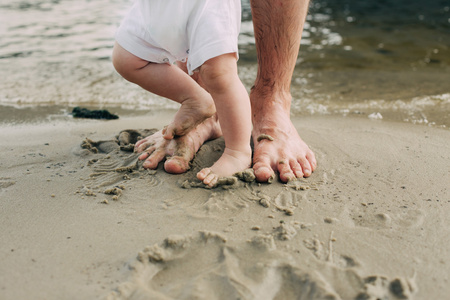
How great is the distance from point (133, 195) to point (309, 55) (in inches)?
149

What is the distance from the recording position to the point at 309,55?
489cm

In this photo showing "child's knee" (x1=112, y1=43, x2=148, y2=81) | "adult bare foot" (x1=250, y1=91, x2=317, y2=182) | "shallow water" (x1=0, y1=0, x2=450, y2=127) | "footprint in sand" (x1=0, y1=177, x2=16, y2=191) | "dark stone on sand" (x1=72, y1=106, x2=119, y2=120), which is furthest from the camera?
"shallow water" (x1=0, y1=0, x2=450, y2=127)

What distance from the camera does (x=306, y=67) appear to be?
174 inches

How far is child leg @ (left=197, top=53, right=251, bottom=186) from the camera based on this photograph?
5.76 ft

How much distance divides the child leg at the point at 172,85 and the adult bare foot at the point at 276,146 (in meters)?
0.31

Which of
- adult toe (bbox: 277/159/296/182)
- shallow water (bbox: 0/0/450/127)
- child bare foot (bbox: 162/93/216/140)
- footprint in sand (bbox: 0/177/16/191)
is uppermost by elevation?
child bare foot (bbox: 162/93/216/140)

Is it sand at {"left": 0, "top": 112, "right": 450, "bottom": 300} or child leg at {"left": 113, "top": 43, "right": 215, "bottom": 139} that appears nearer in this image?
sand at {"left": 0, "top": 112, "right": 450, "bottom": 300}

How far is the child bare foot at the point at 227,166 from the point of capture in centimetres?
177

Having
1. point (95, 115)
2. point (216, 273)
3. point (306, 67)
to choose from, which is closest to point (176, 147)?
point (216, 273)

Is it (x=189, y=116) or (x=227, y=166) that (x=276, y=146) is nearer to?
(x=227, y=166)

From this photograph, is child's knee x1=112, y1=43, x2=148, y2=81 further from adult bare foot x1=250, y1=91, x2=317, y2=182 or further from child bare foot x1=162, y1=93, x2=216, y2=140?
adult bare foot x1=250, y1=91, x2=317, y2=182

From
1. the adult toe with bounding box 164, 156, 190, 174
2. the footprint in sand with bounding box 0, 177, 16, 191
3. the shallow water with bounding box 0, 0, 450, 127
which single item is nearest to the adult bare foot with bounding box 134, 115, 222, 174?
the adult toe with bounding box 164, 156, 190, 174

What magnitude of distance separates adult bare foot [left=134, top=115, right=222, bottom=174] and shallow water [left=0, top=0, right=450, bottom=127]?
1037 millimetres

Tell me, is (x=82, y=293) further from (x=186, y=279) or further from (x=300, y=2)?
(x=300, y=2)
